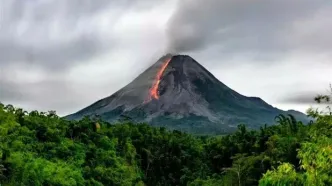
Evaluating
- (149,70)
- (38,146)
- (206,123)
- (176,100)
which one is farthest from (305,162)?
(149,70)

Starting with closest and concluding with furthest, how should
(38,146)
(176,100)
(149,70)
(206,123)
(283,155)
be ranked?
(283,155)
(38,146)
(206,123)
(176,100)
(149,70)

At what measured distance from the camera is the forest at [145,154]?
13125 millimetres

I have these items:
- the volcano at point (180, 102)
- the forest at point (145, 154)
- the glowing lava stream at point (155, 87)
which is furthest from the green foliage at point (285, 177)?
the glowing lava stream at point (155, 87)

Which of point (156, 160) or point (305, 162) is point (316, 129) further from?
point (156, 160)

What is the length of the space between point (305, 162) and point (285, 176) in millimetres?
1012

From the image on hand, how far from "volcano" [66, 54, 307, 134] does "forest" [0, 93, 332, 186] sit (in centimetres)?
7705

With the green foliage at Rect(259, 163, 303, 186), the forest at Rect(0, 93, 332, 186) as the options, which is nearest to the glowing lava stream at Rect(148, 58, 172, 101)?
the forest at Rect(0, 93, 332, 186)

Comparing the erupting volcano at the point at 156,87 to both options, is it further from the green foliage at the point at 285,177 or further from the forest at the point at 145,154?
the green foliage at the point at 285,177

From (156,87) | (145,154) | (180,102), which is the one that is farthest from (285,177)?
(156,87)

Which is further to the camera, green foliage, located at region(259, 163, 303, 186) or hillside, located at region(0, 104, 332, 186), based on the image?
hillside, located at region(0, 104, 332, 186)

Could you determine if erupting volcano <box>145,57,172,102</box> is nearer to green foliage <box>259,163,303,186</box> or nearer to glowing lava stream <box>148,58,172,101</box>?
glowing lava stream <box>148,58,172,101</box>

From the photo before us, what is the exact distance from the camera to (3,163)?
26203 mm

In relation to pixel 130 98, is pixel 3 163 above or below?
below

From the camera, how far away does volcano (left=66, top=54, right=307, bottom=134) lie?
12962 cm
